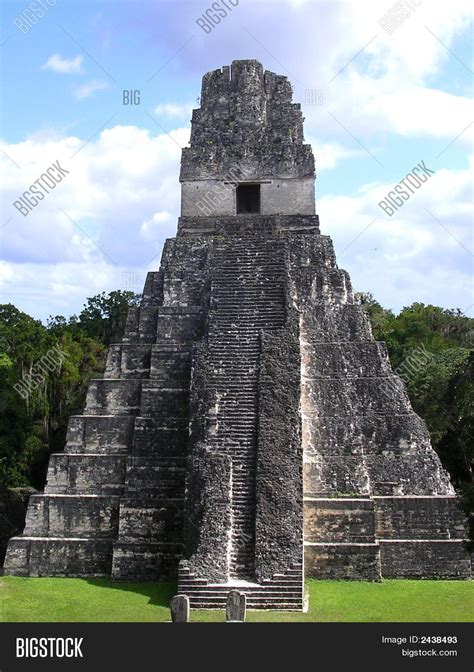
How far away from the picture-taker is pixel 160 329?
1791 centimetres

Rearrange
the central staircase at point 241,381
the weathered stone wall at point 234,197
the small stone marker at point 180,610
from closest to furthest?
the small stone marker at point 180,610 < the central staircase at point 241,381 < the weathered stone wall at point 234,197

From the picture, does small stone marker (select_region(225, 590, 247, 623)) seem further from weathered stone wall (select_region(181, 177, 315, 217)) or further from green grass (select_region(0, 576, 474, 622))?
weathered stone wall (select_region(181, 177, 315, 217))

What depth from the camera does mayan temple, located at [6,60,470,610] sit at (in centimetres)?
1391

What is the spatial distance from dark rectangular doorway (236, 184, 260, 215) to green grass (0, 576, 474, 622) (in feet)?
33.3

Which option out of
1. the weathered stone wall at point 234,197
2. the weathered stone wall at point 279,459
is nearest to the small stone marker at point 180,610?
the weathered stone wall at point 279,459

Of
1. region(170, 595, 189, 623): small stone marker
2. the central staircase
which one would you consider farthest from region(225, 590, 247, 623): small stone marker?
the central staircase

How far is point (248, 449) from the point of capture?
14.8 meters

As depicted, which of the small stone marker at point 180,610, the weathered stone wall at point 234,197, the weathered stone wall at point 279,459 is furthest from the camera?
the weathered stone wall at point 234,197

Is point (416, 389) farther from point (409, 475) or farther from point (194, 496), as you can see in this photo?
point (194, 496)

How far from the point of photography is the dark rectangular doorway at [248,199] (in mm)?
21156

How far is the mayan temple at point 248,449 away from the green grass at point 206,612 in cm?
38

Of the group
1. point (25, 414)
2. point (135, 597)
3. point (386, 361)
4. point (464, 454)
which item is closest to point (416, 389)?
point (464, 454)

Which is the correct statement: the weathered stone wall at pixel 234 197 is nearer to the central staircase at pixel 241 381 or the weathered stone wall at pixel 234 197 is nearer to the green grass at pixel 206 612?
the central staircase at pixel 241 381

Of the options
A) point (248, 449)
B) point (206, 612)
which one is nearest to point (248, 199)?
point (248, 449)
